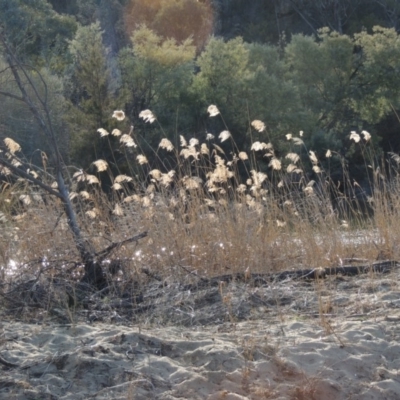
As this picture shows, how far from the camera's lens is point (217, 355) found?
11.7ft

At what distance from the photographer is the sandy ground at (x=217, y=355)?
130 inches

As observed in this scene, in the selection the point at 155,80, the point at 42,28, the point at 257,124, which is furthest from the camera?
the point at 42,28

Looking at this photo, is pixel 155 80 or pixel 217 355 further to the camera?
pixel 155 80

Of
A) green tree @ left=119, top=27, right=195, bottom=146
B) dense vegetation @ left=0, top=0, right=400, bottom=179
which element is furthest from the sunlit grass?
green tree @ left=119, top=27, right=195, bottom=146

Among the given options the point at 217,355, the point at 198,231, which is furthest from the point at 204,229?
the point at 217,355

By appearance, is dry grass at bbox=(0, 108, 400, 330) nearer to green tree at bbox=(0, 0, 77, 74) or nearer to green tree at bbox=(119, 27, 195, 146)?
green tree at bbox=(119, 27, 195, 146)

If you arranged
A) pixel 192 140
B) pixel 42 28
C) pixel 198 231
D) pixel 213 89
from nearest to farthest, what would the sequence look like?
pixel 198 231 → pixel 192 140 → pixel 213 89 → pixel 42 28

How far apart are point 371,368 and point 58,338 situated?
1.51 m

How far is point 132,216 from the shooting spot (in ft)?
22.3

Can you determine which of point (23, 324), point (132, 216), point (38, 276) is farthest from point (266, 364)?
point (132, 216)

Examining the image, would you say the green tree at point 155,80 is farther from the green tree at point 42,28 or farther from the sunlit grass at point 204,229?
the sunlit grass at point 204,229

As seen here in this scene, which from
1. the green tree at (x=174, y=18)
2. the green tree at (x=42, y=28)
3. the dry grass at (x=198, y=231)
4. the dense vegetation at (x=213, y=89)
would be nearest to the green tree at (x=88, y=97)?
the dense vegetation at (x=213, y=89)

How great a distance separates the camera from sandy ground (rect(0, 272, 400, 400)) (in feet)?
10.9

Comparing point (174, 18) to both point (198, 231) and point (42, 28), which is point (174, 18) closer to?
point (42, 28)
